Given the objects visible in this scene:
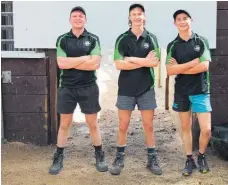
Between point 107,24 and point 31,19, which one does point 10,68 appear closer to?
point 31,19

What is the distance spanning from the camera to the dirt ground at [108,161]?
4.53 meters

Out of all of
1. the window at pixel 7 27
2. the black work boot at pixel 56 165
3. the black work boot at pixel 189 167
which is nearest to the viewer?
the black work boot at pixel 189 167

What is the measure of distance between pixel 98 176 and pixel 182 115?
1098 millimetres

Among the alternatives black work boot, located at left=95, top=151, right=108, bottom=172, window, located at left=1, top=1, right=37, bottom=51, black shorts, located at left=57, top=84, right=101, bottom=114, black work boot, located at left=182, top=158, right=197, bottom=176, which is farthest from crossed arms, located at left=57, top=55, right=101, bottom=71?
window, located at left=1, top=1, right=37, bottom=51

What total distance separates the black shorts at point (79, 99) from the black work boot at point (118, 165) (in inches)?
22.9

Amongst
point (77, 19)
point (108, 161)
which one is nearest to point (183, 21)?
point (77, 19)

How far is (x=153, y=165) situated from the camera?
4734 mm

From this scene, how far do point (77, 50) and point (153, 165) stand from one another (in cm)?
148

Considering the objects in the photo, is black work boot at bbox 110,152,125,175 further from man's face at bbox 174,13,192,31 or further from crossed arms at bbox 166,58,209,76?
man's face at bbox 174,13,192,31

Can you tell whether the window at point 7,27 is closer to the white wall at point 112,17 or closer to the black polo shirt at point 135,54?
the white wall at point 112,17

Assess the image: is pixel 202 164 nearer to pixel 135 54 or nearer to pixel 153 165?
pixel 153 165

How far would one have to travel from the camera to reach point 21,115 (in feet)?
18.6

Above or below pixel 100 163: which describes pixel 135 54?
above

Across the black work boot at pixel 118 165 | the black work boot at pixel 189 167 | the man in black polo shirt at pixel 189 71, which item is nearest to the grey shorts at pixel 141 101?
the man in black polo shirt at pixel 189 71
